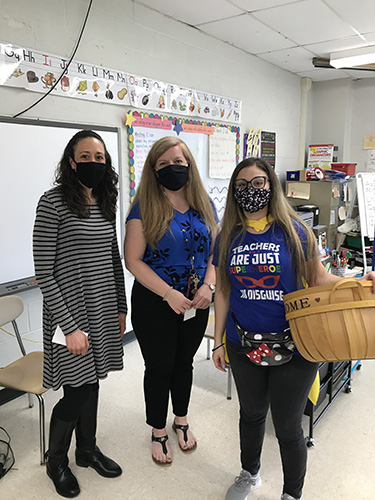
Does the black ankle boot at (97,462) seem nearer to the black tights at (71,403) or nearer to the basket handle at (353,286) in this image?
the black tights at (71,403)

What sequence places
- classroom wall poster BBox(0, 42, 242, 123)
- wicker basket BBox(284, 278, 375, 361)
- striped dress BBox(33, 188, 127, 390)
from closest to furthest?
wicker basket BBox(284, 278, 375, 361)
striped dress BBox(33, 188, 127, 390)
classroom wall poster BBox(0, 42, 242, 123)

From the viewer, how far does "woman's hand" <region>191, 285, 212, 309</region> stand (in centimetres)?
173

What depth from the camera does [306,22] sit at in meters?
3.25

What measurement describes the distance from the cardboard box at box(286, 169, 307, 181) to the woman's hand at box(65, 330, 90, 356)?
13.1ft

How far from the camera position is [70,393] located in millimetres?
1597

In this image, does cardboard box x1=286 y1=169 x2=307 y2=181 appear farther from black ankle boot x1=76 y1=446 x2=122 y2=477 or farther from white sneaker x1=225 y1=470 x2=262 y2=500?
black ankle boot x1=76 y1=446 x2=122 y2=477

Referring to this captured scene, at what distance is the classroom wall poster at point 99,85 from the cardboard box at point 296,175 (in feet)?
5.04

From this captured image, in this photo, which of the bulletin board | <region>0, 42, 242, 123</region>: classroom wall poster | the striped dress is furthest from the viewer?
the bulletin board

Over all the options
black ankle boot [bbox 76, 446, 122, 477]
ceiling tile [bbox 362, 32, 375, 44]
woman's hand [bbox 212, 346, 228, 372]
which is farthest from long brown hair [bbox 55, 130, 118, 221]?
ceiling tile [bbox 362, 32, 375, 44]

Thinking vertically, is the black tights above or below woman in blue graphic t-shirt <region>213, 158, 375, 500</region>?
below

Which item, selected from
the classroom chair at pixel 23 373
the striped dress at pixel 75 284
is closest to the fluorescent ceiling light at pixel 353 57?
the striped dress at pixel 75 284

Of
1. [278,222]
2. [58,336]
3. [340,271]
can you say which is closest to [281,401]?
[278,222]

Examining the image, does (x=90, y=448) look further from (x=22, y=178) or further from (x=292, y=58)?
(x=292, y=58)

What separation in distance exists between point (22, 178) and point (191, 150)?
1.63m
